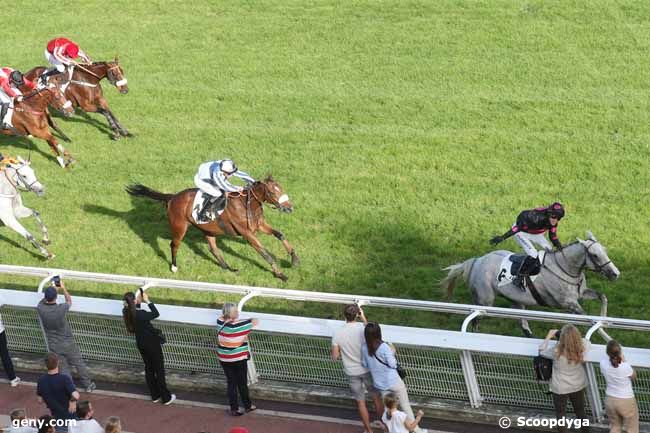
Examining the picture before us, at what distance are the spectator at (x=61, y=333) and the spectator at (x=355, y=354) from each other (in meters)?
3.12

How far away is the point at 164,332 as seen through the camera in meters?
9.88

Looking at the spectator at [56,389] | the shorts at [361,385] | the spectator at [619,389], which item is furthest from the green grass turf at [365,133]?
the spectator at [56,389]

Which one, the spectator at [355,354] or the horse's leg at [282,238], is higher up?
the spectator at [355,354]

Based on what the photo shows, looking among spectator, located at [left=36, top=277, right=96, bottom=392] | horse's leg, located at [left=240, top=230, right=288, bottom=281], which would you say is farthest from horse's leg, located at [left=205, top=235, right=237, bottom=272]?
spectator, located at [left=36, top=277, right=96, bottom=392]

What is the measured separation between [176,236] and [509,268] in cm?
501

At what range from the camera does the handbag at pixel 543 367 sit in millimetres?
7793

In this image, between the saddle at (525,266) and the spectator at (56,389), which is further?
the saddle at (525,266)

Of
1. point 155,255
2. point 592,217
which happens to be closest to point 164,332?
point 155,255

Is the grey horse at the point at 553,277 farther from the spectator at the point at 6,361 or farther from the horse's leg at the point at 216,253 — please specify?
the spectator at the point at 6,361

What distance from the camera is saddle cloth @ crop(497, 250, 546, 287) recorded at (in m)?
10.1

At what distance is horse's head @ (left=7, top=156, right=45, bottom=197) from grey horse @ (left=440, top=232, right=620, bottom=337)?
6905 millimetres

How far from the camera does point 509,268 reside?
33.5 feet

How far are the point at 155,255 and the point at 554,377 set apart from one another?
23.8ft

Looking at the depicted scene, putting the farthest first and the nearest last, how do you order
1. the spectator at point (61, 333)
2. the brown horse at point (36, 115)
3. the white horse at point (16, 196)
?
the brown horse at point (36, 115), the white horse at point (16, 196), the spectator at point (61, 333)
